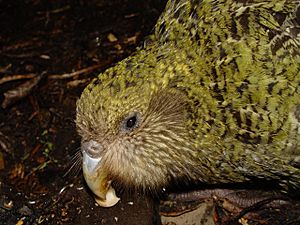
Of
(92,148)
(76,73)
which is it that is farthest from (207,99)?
(76,73)

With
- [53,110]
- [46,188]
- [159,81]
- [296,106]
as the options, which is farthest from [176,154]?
[53,110]

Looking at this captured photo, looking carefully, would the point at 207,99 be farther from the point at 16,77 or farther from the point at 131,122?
the point at 16,77

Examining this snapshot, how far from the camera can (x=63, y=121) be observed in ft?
18.4

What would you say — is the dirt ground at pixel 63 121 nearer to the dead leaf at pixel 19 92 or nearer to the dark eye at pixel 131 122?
the dead leaf at pixel 19 92

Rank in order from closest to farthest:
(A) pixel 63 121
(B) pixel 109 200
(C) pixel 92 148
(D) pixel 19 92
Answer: (C) pixel 92 148, (B) pixel 109 200, (A) pixel 63 121, (D) pixel 19 92

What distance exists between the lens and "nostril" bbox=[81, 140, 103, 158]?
4.04 meters

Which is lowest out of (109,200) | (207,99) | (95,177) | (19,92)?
(109,200)

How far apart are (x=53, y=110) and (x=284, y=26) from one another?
245 cm

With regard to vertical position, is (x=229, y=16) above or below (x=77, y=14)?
above

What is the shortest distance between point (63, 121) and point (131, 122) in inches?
70.4

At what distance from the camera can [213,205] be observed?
501cm

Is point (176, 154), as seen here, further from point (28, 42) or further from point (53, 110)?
point (28, 42)

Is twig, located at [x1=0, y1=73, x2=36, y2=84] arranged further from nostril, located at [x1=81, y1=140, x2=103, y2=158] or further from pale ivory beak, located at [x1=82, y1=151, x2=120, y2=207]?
nostril, located at [x1=81, y1=140, x2=103, y2=158]

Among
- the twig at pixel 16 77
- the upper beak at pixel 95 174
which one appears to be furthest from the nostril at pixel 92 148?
the twig at pixel 16 77
